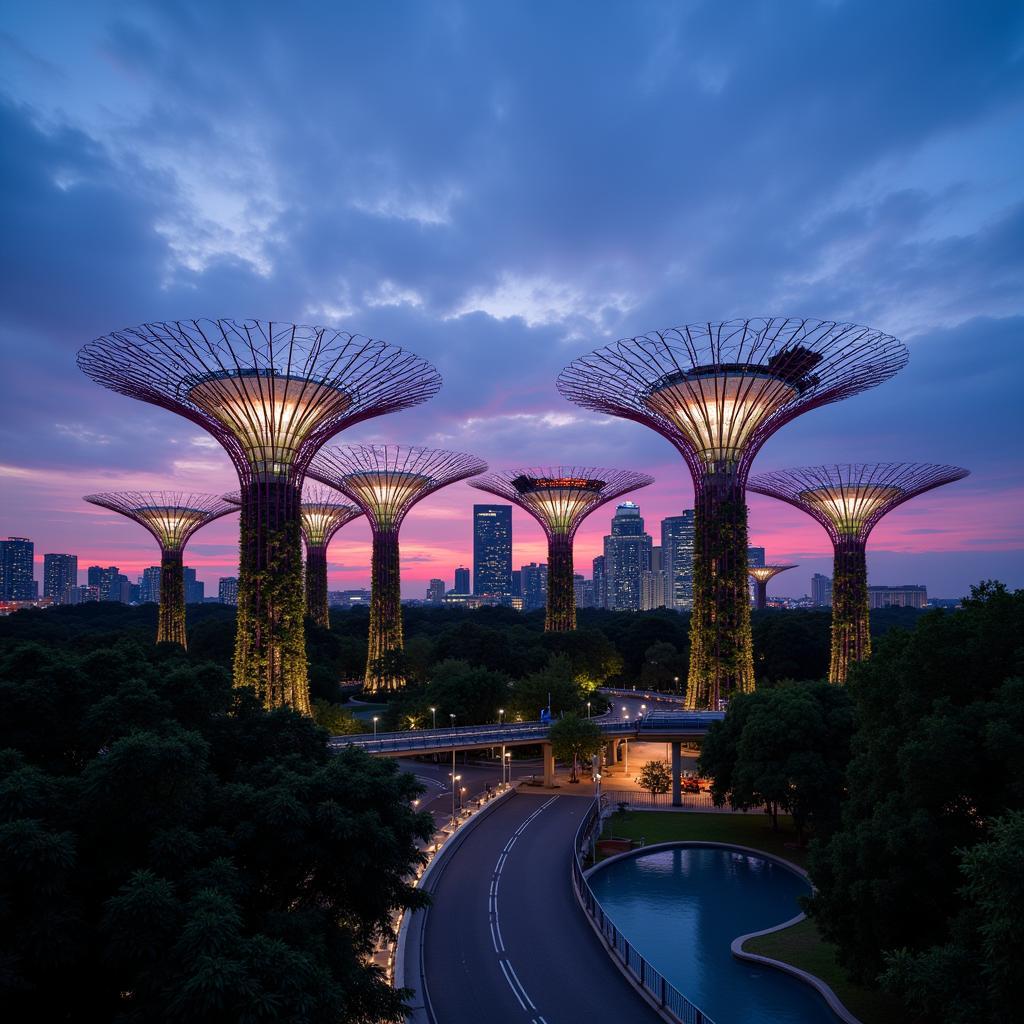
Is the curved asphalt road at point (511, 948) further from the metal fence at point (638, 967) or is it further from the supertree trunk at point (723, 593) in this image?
the supertree trunk at point (723, 593)

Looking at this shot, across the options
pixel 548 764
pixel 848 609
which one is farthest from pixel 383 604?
pixel 848 609

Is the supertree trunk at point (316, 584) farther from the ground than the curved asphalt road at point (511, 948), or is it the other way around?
the supertree trunk at point (316, 584)

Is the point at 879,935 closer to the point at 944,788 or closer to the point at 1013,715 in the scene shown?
the point at 944,788

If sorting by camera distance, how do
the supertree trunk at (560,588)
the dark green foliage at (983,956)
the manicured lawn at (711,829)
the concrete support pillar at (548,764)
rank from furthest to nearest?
1. the supertree trunk at (560,588)
2. the concrete support pillar at (548,764)
3. the manicured lawn at (711,829)
4. the dark green foliage at (983,956)

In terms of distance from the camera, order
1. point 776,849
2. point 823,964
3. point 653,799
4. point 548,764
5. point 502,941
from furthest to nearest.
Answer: point 548,764 → point 653,799 → point 776,849 → point 502,941 → point 823,964

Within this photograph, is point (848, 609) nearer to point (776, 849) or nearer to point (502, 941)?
point (776, 849)

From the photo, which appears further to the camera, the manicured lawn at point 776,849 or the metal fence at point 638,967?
the manicured lawn at point 776,849

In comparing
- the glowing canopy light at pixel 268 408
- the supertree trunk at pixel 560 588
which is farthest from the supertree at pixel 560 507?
the glowing canopy light at pixel 268 408

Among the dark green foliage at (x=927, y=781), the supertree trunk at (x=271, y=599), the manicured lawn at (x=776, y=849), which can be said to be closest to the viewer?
the dark green foliage at (x=927, y=781)
